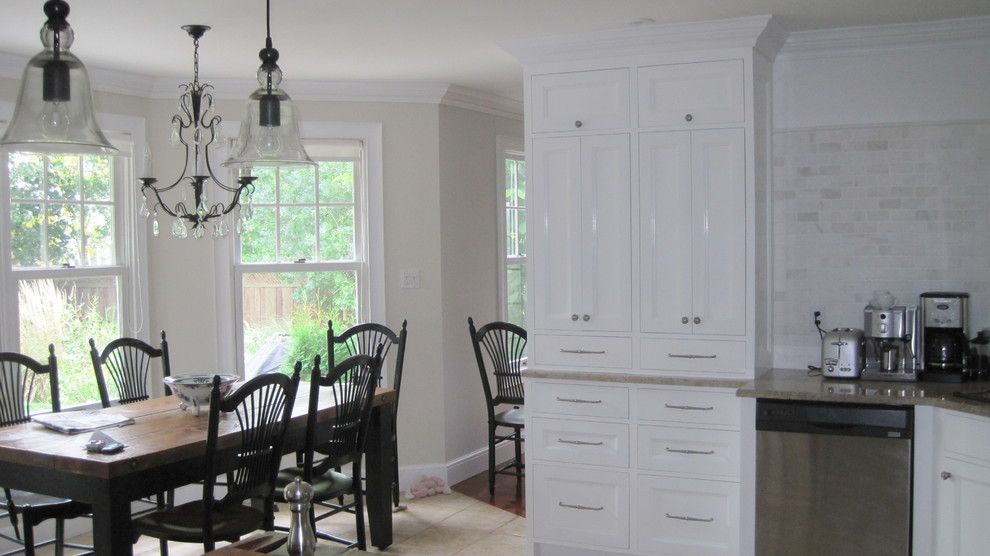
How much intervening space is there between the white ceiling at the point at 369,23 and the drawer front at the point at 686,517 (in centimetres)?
188

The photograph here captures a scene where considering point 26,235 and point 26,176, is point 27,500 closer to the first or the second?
point 26,235

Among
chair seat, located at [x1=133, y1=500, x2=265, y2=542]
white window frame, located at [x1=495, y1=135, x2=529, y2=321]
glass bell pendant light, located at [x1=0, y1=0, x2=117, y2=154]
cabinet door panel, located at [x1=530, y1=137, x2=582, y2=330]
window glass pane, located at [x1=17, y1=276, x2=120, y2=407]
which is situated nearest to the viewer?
glass bell pendant light, located at [x1=0, y1=0, x2=117, y2=154]

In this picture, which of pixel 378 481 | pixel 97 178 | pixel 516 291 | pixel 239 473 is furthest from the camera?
pixel 516 291

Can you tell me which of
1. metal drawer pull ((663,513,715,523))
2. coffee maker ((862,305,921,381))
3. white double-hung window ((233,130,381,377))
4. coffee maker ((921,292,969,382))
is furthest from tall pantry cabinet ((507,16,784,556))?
white double-hung window ((233,130,381,377))

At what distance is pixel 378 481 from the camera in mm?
4141

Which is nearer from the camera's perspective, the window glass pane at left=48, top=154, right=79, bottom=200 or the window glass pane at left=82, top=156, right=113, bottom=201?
the window glass pane at left=48, top=154, right=79, bottom=200

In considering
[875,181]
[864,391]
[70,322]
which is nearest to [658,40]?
[875,181]

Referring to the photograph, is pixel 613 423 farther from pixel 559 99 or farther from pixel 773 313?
pixel 559 99

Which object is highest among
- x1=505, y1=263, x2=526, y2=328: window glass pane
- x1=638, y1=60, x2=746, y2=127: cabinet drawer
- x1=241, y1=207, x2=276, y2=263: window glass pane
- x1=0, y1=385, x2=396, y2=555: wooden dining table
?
x1=638, y1=60, x2=746, y2=127: cabinet drawer

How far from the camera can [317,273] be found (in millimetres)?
5043

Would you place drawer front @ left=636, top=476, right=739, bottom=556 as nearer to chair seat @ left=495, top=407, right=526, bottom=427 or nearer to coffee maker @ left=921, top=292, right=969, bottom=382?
coffee maker @ left=921, top=292, right=969, bottom=382

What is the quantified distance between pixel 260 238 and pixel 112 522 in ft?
7.47

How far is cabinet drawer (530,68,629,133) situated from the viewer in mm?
3805

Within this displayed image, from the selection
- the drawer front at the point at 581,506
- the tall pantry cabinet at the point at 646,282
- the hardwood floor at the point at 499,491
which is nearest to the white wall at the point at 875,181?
the tall pantry cabinet at the point at 646,282
